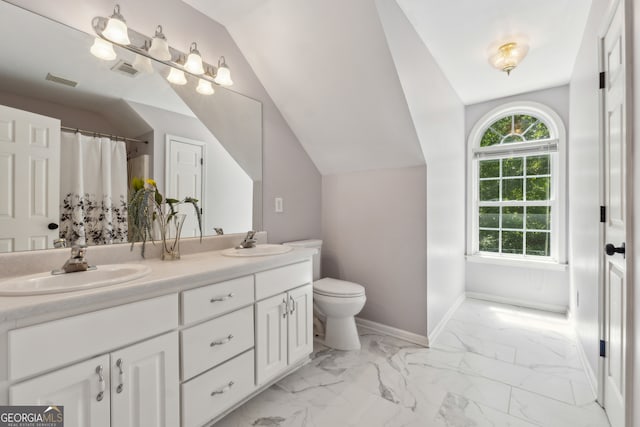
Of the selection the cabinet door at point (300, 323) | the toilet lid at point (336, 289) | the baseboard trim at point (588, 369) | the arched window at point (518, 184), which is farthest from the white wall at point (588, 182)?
the cabinet door at point (300, 323)

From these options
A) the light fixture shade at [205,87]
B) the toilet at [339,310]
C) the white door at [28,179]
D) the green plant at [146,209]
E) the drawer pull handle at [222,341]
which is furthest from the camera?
the toilet at [339,310]

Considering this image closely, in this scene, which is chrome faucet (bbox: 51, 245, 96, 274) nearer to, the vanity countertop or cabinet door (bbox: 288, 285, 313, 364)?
the vanity countertop

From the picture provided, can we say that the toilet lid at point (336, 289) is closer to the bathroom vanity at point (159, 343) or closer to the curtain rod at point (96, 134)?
the bathroom vanity at point (159, 343)

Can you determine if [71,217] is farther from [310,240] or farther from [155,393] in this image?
[310,240]

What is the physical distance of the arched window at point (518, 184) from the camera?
122 inches

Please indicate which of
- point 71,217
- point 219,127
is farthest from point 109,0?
point 71,217

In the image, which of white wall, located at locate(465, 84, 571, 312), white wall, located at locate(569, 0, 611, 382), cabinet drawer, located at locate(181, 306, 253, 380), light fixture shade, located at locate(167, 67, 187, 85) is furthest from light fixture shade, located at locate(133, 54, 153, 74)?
white wall, located at locate(465, 84, 571, 312)

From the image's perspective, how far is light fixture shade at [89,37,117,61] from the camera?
1443 millimetres

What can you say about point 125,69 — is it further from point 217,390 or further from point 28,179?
point 217,390

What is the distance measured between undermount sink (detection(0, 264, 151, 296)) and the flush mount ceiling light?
284cm

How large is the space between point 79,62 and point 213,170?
857mm

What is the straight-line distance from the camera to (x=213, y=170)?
198 centimetres

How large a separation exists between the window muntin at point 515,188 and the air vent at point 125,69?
139 inches

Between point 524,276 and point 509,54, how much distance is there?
2318mm
